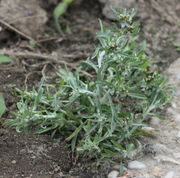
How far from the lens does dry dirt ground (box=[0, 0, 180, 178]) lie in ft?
6.62

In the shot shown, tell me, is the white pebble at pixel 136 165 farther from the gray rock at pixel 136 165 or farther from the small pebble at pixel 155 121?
the small pebble at pixel 155 121

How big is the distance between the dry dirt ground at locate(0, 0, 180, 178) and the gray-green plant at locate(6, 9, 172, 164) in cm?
9

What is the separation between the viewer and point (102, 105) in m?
2.10

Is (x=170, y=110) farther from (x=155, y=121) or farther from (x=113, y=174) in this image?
(x=113, y=174)

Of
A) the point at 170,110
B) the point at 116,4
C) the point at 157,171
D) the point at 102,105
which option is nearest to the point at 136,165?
the point at 157,171

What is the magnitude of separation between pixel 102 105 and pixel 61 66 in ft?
2.39

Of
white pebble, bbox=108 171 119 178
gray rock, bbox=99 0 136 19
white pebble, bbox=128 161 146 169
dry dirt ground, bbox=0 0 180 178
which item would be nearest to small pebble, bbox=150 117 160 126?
dry dirt ground, bbox=0 0 180 178

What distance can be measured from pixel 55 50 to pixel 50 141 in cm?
98

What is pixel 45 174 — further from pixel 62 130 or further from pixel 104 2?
pixel 104 2

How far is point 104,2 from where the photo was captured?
3.23 metres

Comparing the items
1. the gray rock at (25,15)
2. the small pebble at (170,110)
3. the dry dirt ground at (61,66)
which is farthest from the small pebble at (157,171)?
the gray rock at (25,15)

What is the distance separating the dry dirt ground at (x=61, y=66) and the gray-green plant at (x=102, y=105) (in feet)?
0.28

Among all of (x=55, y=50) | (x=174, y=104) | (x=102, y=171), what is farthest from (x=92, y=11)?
(x=102, y=171)

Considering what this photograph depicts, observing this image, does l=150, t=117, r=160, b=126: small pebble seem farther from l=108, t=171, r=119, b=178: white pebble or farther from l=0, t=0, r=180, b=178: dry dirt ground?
l=108, t=171, r=119, b=178: white pebble
